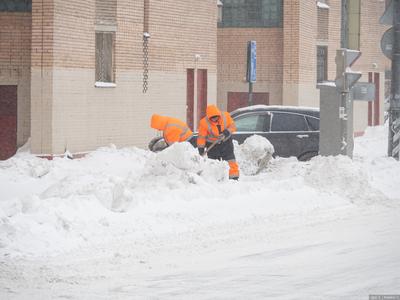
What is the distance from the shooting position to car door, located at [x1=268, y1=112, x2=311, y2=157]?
24656 mm

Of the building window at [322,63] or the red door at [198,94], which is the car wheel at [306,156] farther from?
the building window at [322,63]

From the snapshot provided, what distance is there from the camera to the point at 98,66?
1109 inches

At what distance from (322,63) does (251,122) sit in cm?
1618

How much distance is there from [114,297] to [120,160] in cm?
1676

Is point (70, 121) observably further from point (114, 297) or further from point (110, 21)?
point (114, 297)

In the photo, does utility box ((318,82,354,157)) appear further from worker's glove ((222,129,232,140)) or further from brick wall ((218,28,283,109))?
brick wall ((218,28,283,109))

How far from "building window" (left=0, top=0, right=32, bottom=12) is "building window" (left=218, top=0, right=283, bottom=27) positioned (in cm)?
1235

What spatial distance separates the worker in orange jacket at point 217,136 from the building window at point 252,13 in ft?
59.0

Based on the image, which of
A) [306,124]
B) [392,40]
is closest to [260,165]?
[306,124]

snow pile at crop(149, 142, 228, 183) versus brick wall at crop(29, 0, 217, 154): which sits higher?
brick wall at crop(29, 0, 217, 154)

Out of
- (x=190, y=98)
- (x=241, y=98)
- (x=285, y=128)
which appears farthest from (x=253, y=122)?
(x=241, y=98)

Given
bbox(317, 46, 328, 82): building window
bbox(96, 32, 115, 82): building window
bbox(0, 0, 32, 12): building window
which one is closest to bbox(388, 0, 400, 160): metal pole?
bbox(96, 32, 115, 82): building window

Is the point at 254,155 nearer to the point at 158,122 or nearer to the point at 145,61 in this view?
the point at 158,122

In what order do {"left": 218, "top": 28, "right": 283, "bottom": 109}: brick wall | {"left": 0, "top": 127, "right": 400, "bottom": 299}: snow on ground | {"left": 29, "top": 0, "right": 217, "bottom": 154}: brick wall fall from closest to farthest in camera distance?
1. {"left": 0, "top": 127, "right": 400, "bottom": 299}: snow on ground
2. {"left": 29, "top": 0, "right": 217, "bottom": 154}: brick wall
3. {"left": 218, "top": 28, "right": 283, "bottom": 109}: brick wall
